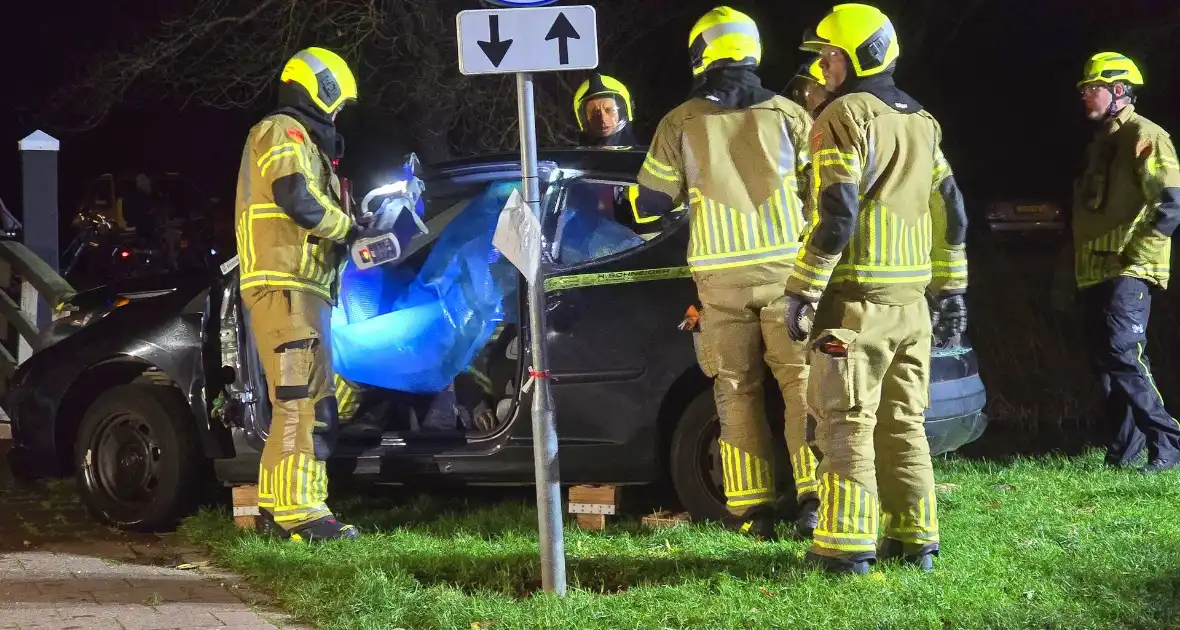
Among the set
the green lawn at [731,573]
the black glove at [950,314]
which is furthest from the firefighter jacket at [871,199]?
the green lawn at [731,573]

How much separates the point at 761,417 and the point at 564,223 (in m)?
1.24

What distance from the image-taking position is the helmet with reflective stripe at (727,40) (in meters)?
5.51

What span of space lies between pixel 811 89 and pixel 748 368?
5.14ft

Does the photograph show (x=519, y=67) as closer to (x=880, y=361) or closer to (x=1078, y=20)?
(x=880, y=361)

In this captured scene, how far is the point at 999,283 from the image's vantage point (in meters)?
9.42

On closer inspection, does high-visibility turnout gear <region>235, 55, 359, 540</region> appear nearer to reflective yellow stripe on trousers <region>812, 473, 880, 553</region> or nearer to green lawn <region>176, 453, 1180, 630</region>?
green lawn <region>176, 453, 1180, 630</region>

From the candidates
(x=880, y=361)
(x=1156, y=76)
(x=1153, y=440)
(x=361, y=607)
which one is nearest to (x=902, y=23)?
(x=1156, y=76)

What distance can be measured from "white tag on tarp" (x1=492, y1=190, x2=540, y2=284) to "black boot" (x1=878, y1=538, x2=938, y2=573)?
1687mm

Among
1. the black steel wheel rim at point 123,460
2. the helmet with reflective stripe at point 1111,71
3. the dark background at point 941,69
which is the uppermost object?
the dark background at point 941,69

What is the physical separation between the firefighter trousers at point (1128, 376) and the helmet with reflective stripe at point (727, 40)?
8.82 feet

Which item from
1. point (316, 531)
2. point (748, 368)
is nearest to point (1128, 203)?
point (748, 368)

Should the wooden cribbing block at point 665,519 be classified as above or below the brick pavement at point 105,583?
above

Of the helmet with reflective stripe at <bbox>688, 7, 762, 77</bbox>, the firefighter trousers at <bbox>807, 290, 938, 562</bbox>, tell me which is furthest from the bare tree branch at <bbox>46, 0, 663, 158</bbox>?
the firefighter trousers at <bbox>807, 290, 938, 562</bbox>

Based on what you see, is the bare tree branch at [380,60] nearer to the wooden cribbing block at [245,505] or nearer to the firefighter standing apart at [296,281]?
the firefighter standing apart at [296,281]
